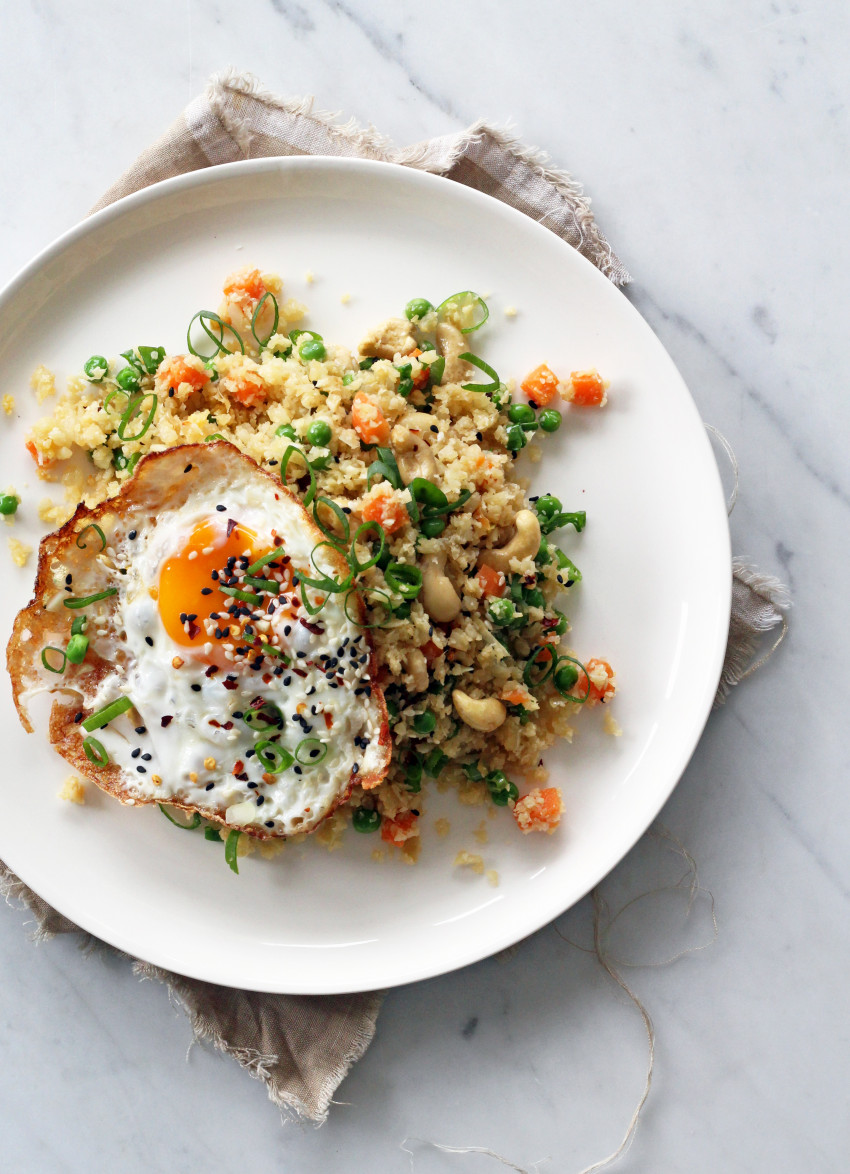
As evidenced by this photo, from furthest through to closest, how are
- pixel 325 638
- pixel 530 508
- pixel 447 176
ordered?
pixel 447 176
pixel 530 508
pixel 325 638

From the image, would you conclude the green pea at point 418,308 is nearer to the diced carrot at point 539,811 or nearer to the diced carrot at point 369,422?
the diced carrot at point 369,422

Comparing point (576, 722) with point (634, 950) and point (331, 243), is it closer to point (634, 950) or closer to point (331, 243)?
point (634, 950)

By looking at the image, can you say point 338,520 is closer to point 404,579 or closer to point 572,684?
point 404,579

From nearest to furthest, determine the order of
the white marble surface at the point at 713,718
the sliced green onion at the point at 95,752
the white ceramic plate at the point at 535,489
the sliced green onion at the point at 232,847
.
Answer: the sliced green onion at the point at 95,752
the sliced green onion at the point at 232,847
the white ceramic plate at the point at 535,489
the white marble surface at the point at 713,718

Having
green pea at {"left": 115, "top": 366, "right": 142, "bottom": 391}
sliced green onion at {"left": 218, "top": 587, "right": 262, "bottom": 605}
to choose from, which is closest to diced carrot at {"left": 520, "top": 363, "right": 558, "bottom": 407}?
sliced green onion at {"left": 218, "top": 587, "right": 262, "bottom": 605}

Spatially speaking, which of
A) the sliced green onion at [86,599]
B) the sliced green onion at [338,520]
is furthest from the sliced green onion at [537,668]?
the sliced green onion at [86,599]

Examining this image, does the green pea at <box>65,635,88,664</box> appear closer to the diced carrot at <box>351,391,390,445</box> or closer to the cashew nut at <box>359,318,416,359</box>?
the diced carrot at <box>351,391,390,445</box>

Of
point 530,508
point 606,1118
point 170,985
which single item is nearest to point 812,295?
point 530,508
